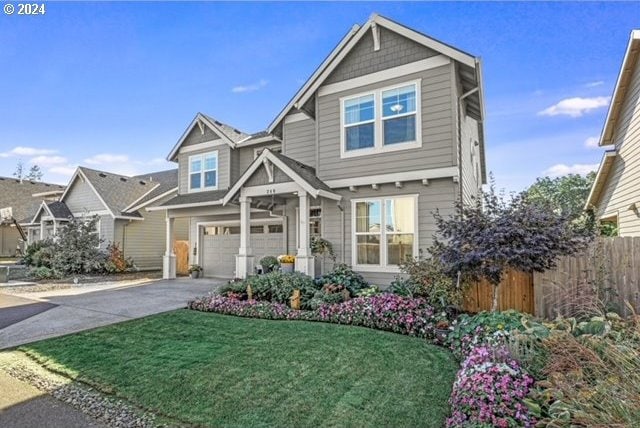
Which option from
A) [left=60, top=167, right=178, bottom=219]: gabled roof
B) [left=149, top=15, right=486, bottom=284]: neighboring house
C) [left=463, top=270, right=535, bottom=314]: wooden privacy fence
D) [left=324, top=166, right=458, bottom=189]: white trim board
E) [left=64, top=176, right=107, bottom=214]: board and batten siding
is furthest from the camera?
[left=64, top=176, right=107, bottom=214]: board and batten siding

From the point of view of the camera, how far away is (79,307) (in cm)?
982

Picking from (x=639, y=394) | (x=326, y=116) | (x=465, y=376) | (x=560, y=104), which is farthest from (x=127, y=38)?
(x=560, y=104)

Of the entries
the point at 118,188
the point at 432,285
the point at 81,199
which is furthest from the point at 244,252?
the point at 81,199

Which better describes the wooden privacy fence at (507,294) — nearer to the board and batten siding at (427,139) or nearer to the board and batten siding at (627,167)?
the board and batten siding at (427,139)

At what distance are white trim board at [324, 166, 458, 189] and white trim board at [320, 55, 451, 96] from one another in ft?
9.41

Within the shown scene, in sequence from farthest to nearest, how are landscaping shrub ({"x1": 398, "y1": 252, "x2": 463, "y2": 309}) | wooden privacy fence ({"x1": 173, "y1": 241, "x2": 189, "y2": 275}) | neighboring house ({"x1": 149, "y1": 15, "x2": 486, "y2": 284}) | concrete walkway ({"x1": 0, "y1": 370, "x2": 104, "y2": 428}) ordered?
wooden privacy fence ({"x1": 173, "y1": 241, "x2": 189, "y2": 275})
neighboring house ({"x1": 149, "y1": 15, "x2": 486, "y2": 284})
landscaping shrub ({"x1": 398, "y1": 252, "x2": 463, "y2": 309})
concrete walkway ({"x1": 0, "y1": 370, "x2": 104, "y2": 428})

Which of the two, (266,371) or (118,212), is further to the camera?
(118,212)

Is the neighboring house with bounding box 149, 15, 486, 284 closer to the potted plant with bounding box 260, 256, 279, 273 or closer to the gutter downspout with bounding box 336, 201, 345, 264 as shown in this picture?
the gutter downspout with bounding box 336, 201, 345, 264

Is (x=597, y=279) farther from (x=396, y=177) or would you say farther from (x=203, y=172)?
(x=203, y=172)

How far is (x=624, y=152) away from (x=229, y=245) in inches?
580

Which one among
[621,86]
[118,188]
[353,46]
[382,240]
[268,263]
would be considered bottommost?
[268,263]

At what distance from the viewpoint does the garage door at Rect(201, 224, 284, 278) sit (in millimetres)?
14352

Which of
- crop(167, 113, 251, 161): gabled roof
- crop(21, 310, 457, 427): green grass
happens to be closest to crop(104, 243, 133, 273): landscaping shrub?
crop(167, 113, 251, 161): gabled roof

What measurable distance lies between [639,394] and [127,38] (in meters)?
14.6
